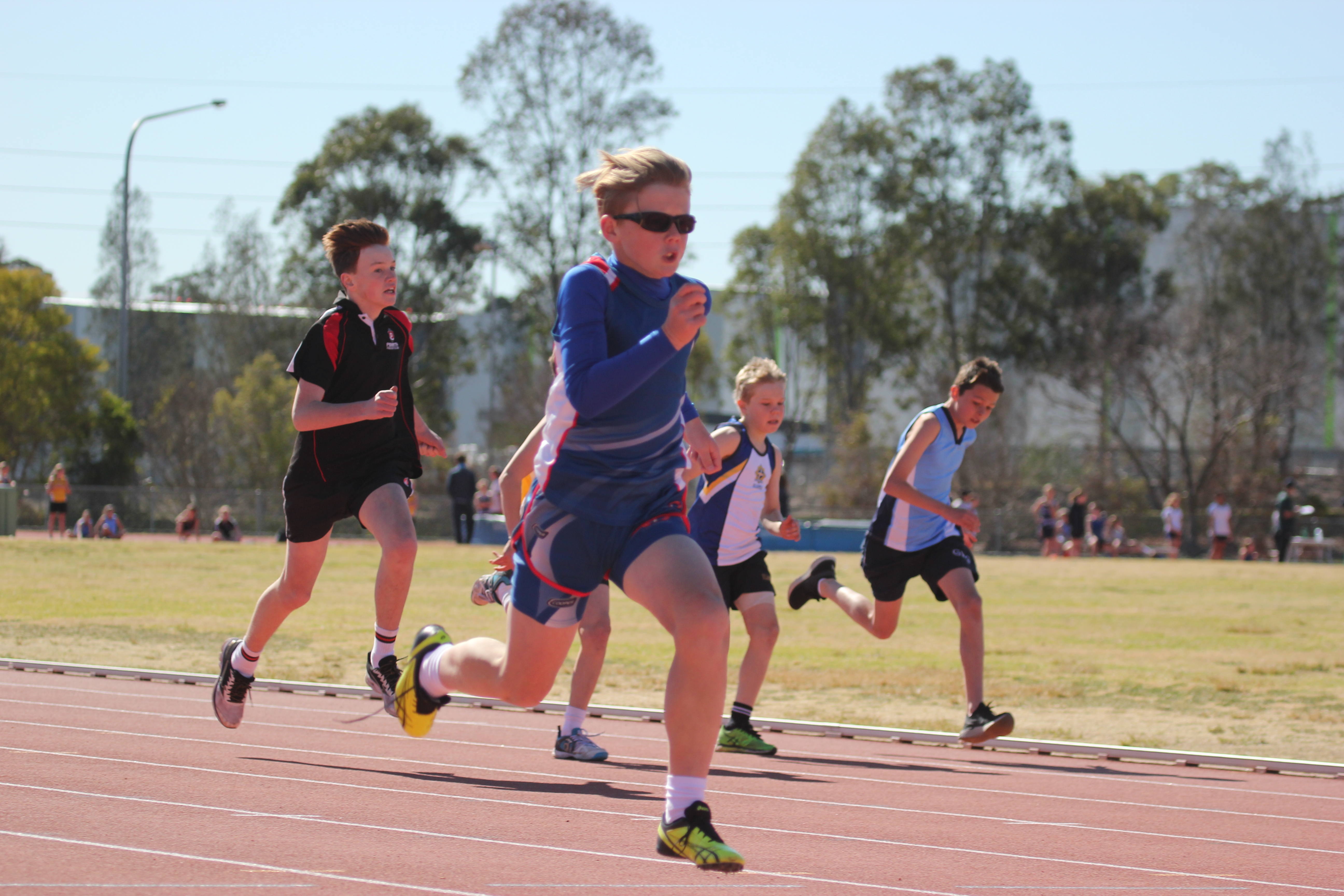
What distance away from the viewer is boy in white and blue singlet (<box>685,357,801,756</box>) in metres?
7.66

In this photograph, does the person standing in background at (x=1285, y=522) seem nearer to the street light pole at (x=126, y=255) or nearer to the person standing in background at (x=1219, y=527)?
the person standing in background at (x=1219, y=527)

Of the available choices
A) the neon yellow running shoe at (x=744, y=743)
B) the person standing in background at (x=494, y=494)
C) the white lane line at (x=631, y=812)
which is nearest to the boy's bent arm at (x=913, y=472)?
the neon yellow running shoe at (x=744, y=743)

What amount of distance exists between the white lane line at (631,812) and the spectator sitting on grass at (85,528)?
2649 centimetres

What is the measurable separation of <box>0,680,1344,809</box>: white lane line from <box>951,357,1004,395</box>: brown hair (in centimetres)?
207

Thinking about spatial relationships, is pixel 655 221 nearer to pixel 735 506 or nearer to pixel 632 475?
pixel 632 475

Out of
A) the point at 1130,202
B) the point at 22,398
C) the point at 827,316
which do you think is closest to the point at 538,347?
the point at 827,316

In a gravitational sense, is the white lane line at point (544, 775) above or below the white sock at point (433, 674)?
below

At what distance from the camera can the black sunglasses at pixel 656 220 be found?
4039mm

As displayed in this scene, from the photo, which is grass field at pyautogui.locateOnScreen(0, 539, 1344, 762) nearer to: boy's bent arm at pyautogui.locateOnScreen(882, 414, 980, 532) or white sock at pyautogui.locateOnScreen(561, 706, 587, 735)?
boy's bent arm at pyautogui.locateOnScreen(882, 414, 980, 532)

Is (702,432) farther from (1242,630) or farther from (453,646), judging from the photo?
(1242,630)

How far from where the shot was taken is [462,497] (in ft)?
101

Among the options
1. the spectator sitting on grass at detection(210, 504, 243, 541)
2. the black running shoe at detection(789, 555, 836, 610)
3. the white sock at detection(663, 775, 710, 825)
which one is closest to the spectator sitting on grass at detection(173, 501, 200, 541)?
the spectator sitting on grass at detection(210, 504, 243, 541)

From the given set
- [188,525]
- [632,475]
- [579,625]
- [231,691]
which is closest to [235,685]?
[231,691]

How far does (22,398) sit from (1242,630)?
3759cm
